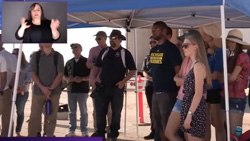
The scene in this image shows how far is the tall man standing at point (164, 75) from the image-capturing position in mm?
5992

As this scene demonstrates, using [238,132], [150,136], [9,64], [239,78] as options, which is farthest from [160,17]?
[238,132]

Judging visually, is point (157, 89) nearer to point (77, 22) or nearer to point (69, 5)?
point (69, 5)

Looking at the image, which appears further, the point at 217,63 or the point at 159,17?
the point at 159,17

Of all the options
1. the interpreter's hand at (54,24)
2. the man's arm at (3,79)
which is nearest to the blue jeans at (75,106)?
the man's arm at (3,79)

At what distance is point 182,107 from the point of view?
502 centimetres

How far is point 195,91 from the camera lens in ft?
16.0

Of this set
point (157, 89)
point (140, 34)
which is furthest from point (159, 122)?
point (140, 34)

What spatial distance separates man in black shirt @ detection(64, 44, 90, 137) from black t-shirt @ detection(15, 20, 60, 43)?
3764 millimetres

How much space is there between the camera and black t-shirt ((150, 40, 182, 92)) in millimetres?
5992

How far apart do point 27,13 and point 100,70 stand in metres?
3.32

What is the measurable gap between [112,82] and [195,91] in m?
2.53

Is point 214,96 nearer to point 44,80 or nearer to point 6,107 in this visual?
point 44,80

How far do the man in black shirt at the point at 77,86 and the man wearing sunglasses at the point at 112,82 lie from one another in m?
0.95

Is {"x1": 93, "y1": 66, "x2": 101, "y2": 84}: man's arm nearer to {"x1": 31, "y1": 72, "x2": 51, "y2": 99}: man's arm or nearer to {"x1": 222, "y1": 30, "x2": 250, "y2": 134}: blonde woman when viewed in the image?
{"x1": 31, "y1": 72, "x2": 51, "y2": 99}: man's arm
